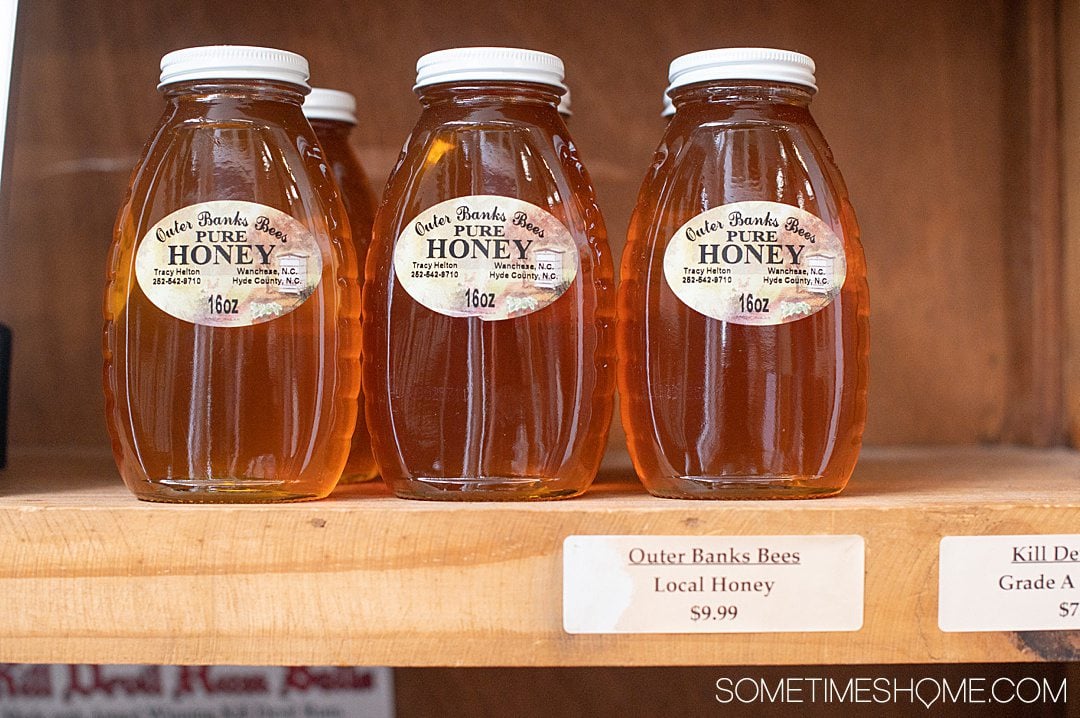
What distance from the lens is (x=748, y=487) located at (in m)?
0.60

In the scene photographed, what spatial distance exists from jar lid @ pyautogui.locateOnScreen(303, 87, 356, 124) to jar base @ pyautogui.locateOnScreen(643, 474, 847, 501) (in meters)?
0.35

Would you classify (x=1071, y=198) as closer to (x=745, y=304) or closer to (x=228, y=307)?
(x=745, y=304)

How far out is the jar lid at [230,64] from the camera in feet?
2.01

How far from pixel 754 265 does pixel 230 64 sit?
0.30 meters

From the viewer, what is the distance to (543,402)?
61 centimetres

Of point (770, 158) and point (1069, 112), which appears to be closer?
point (770, 158)

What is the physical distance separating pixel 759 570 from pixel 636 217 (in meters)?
0.23

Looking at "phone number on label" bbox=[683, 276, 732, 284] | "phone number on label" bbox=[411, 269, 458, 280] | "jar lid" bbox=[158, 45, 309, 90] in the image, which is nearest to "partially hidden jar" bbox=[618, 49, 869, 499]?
"phone number on label" bbox=[683, 276, 732, 284]

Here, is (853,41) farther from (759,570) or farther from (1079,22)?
(759,570)

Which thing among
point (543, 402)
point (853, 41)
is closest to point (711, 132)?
point (543, 402)

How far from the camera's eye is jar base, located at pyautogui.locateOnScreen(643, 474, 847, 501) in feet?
1.98

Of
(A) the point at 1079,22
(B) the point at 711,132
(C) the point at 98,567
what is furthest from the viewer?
(A) the point at 1079,22

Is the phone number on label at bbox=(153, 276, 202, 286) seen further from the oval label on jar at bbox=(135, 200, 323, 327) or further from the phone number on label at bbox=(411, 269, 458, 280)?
the phone number on label at bbox=(411, 269, 458, 280)

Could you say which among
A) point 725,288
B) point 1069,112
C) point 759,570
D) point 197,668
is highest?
point 1069,112
